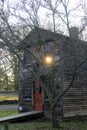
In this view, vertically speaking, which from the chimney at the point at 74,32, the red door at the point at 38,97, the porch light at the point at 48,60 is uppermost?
the chimney at the point at 74,32

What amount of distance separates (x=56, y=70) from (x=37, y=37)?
196 cm

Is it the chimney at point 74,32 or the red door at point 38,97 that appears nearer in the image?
the chimney at point 74,32

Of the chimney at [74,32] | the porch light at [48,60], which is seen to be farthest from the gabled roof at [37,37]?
the porch light at [48,60]

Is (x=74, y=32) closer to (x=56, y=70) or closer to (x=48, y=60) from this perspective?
(x=48, y=60)

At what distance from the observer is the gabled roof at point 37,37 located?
15326 millimetres

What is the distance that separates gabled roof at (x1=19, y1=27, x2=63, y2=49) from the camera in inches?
603

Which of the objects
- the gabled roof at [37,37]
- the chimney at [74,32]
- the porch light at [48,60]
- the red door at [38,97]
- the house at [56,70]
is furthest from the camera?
the red door at [38,97]

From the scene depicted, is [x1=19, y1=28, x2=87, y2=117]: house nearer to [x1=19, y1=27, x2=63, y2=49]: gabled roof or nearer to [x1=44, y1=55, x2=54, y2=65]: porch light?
[x1=19, y1=27, x2=63, y2=49]: gabled roof

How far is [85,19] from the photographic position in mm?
14375

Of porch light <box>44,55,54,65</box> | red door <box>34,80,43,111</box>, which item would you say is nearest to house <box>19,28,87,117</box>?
red door <box>34,80,43,111</box>

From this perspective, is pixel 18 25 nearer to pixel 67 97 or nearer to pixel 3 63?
pixel 3 63

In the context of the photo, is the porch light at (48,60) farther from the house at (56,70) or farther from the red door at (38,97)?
the red door at (38,97)

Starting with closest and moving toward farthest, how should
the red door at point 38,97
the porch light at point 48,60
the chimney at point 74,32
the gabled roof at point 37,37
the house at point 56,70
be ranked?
1. the chimney at point 74,32
2. the house at point 56,70
3. the gabled roof at point 37,37
4. the porch light at point 48,60
5. the red door at point 38,97

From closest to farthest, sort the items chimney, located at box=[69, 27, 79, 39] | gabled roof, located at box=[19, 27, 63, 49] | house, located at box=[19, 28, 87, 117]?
chimney, located at box=[69, 27, 79, 39], house, located at box=[19, 28, 87, 117], gabled roof, located at box=[19, 27, 63, 49]
